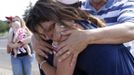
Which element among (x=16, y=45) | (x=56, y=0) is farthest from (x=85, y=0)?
(x=16, y=45)

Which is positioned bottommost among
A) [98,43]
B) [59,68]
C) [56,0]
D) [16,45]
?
[16,45]

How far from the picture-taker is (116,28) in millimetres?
2523

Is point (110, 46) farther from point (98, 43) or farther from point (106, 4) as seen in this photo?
point (106, 4)

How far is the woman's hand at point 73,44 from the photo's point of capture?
248cm

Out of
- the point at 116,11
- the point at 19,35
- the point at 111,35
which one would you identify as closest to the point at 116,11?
the point at 116,11

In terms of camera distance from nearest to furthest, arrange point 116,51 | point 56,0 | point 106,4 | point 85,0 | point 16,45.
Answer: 1. point 116,51
2. point 56,0
3. point 106,4
4. point 85,0
5. point 16,45

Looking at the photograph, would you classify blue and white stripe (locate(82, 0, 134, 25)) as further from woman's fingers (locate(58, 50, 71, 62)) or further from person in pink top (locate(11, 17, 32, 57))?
person in pink top (locate(11, 17, 32, 57))

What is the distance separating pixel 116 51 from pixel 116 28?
151 mm

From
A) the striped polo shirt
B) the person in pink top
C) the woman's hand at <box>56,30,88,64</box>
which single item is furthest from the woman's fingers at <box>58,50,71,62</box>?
the person in pink top

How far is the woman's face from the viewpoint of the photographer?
2.48 m

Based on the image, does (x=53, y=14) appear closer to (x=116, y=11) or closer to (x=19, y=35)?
(x=116, y=11)

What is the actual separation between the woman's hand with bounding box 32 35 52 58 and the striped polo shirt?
46 cm

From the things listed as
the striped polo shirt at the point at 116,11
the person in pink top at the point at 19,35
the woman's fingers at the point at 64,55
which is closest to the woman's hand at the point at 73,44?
the woman's fingers at the point at 64,55

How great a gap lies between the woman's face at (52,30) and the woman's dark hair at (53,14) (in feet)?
0.08
